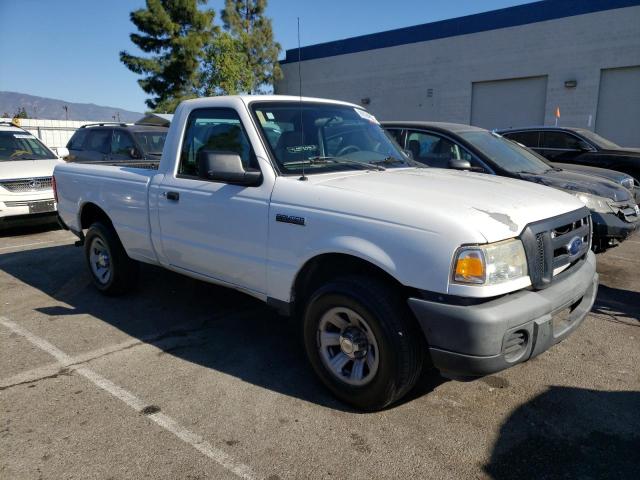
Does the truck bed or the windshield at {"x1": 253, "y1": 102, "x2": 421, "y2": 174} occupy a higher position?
the windshield at {"x1": 253, "y1": 102, "x2": 421, "y2": 174}

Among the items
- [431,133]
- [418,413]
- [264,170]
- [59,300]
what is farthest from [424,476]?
[431,133]

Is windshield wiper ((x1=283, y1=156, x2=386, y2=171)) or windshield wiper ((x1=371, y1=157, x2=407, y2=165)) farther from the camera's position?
windshield wiper ((x1=371, y1=157, x2=407, y2=165))

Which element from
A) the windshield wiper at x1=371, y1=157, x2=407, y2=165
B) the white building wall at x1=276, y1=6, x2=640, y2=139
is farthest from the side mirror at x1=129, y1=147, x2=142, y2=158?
the white building wall at x1=276, y1=6, x2=640, y2=139

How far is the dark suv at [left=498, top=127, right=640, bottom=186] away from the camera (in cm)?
934

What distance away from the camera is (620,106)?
795 inches

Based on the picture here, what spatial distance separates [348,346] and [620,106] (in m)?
21.4

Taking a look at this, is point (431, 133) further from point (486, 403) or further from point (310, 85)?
point (310, 85)

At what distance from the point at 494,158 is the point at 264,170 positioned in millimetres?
3844

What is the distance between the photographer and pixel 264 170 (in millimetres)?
3600

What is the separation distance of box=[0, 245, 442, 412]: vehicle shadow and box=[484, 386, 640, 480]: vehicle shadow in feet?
2.32

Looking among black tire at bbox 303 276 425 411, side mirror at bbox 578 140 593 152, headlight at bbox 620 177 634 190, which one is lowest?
black tire at bbox 303 276 425 411

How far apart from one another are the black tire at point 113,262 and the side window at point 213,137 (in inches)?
55.4

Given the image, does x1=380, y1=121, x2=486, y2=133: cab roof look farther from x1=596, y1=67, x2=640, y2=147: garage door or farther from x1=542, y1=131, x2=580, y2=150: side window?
x1=596, y1=67, x2=640, y2=147: garage door

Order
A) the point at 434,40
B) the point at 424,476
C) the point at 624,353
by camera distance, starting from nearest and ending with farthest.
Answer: the point at 424,476, the point at 624,353, the point at 434,40
